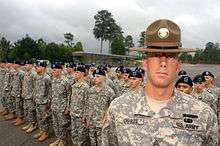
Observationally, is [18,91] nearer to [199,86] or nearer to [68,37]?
[199,86]

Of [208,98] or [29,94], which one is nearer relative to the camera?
[208,98]

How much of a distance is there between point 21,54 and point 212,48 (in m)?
92.4

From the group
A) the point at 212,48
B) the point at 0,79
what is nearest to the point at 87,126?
the point at 0,79

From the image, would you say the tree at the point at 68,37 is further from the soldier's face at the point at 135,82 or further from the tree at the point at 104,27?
the soldier's face at the point at 135,82

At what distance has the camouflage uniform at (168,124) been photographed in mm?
2664

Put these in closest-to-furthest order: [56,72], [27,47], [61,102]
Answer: [61,102], [56,72], [27,47]

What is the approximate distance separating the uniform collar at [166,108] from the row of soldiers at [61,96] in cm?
314

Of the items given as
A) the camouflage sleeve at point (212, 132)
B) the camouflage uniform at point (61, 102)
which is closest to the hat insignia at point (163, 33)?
the camouflage sleeve at point (212, 132)

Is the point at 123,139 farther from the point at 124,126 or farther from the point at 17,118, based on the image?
the point at 17,118

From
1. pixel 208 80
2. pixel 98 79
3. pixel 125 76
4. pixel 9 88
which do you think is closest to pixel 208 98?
pixel 208 80

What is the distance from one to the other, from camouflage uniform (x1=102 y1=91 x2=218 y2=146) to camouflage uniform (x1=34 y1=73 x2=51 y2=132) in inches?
308

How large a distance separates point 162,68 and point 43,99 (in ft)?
26.4

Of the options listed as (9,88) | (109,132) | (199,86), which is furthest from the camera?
(9,88)

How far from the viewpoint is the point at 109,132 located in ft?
9.40
